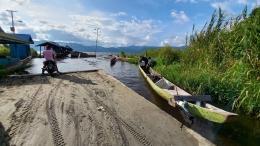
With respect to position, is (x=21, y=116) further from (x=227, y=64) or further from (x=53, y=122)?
(x=227, y=64)

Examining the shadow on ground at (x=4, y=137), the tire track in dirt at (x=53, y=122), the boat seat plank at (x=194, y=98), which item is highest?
the boat seat plank at (x=194, y=98)

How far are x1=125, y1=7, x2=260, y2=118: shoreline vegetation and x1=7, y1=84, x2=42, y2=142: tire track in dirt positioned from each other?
5.92 meters

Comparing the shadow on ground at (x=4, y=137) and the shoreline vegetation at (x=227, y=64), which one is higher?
the shoreline vegetation at (x=227, y=64)

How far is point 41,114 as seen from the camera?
3.94 m

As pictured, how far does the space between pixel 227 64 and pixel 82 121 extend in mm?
6668

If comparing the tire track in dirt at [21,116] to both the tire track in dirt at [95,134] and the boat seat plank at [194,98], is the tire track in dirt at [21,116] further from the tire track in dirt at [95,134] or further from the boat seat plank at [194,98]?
the boat seat plank at [194,98]

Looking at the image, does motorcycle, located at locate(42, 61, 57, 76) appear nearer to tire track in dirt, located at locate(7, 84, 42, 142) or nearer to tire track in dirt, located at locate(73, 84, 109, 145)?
tire track in dirt, located at locate(7, 84, 42, 142)

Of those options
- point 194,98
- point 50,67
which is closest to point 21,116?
point 194,98

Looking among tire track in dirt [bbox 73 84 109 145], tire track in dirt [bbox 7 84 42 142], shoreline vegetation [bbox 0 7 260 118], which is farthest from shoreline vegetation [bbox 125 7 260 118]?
tire track in dirt [bbox 7 84 42 142]

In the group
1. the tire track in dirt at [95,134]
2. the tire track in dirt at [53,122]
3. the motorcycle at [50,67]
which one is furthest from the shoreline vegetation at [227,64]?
the tire track in dirt at [53,122]

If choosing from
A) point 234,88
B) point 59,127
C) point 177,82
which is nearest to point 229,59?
→ point 234,88

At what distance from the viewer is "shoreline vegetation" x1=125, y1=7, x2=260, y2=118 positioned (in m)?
5.19

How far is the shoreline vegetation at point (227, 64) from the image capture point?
5.19 metres

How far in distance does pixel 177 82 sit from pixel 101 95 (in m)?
4.17
